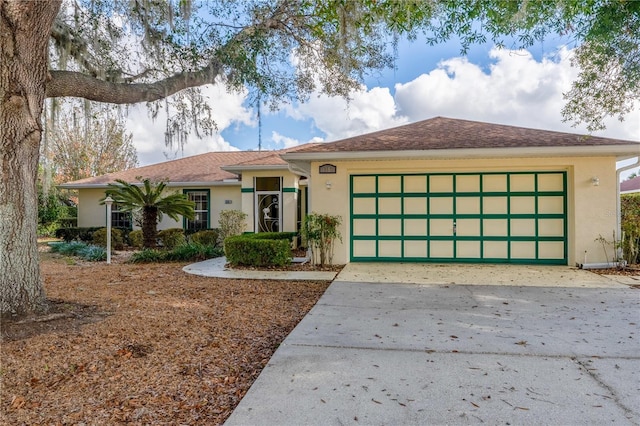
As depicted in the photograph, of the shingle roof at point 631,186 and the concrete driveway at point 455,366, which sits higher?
the shingle roof at point 631,186

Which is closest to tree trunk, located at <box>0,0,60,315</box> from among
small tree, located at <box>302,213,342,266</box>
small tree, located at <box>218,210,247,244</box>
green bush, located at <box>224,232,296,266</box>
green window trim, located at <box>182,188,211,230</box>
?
green bush, located at <box>224,232,296,266</box>

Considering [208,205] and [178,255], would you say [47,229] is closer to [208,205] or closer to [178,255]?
[208,205]

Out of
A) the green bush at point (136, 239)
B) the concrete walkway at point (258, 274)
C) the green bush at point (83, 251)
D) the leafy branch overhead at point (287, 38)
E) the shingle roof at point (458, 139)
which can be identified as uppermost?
the leafy branch overhead at point (287, 38)

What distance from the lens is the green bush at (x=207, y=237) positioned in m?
13.1

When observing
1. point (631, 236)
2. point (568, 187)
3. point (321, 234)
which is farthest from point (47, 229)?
point (631, 236)

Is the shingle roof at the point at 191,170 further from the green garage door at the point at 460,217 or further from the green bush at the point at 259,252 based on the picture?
the green garage door at the point at 460,217

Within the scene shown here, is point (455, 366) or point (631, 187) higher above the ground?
point (631, 187)

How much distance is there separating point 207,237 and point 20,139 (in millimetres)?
9277

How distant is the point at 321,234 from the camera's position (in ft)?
28.9

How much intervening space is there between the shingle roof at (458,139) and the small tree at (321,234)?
5.49 ft

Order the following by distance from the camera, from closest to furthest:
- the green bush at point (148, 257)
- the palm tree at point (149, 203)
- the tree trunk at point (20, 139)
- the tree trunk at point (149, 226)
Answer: the tree trunk at point (20, 139), the green bush at point (148, 257), the palm tree at point (149, 203), the tree trunk at point (149, 226)

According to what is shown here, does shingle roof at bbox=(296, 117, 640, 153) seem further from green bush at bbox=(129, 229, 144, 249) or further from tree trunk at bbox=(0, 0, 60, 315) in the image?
green bush at bbox=(129, 229, 144, 249)

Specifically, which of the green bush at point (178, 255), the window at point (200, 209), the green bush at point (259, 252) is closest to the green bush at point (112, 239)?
the window at point (200, 209)

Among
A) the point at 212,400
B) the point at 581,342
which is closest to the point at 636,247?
the point at 581,342
